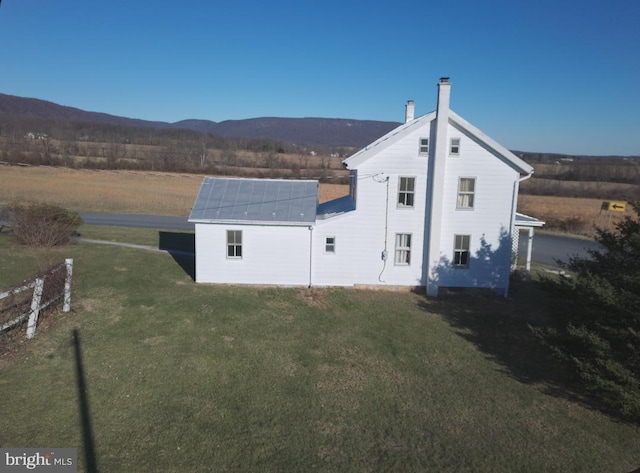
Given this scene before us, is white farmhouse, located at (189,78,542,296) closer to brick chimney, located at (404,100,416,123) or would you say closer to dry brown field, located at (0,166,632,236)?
brick chimney, located at (404,100,416,123)

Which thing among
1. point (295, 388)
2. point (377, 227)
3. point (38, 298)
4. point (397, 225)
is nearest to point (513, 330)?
point (397, 225)

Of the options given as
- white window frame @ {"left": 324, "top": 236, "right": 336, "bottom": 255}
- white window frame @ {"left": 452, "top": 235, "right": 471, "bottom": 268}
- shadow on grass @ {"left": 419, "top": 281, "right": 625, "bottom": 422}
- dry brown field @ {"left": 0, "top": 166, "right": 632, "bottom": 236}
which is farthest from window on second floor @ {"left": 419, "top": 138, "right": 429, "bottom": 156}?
dry brown field @ {"left": 0, "top": 166, "right": 632, "bottom": 236}

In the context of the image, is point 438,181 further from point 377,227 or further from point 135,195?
point 135,195

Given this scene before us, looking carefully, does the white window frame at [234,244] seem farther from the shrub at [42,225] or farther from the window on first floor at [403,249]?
the shrub at [42,225]

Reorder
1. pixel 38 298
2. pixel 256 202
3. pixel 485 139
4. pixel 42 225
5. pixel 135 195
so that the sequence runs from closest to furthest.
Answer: pixel 38 298 → pixel 485 139 → pixel 256 202 → pixel 42 225 → pixel 135 195

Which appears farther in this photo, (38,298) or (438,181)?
(438,181)

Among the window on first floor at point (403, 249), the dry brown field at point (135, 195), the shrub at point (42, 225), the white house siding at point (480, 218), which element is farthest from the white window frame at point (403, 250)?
the dry brown field at point (135, 195)
